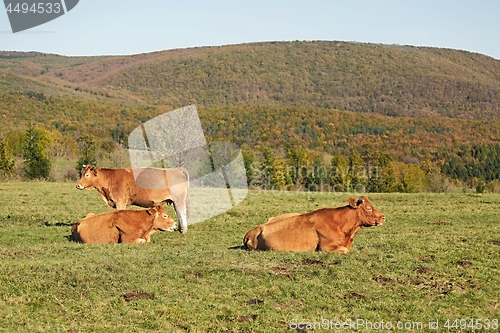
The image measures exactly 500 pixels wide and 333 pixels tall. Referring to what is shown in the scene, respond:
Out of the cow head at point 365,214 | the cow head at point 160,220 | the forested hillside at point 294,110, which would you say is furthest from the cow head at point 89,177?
the forested hillside at point 294,110

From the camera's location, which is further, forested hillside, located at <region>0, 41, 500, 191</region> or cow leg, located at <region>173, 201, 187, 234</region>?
forested hillside, located at <region>0, 41, 500, 191</region>

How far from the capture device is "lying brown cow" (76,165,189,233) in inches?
660

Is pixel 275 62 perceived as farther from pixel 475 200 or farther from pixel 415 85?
pixel 475 200

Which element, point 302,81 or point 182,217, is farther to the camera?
point 302,81

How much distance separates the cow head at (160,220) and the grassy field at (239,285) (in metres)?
0.34

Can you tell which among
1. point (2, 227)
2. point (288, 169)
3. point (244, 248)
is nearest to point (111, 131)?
point (288, 169)

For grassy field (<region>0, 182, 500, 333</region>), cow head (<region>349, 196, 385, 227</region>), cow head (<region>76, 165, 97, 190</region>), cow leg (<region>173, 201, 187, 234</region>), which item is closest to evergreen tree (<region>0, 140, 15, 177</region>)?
cow head (<region>76, 165, 97, 190</region>)

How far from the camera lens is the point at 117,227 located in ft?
45.3

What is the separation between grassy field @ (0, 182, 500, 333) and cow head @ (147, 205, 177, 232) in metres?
0.34

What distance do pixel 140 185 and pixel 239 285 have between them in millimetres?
8138

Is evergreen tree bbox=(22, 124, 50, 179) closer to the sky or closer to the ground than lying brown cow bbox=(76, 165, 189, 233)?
closer to the ground

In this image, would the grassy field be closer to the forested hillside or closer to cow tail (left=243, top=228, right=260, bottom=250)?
cow tail (left=243, top=228, right=260, bottom=250)

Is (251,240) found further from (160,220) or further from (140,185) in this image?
(140,185)

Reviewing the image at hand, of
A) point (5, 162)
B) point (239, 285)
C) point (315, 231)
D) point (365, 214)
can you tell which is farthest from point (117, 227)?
point (5, 162)
